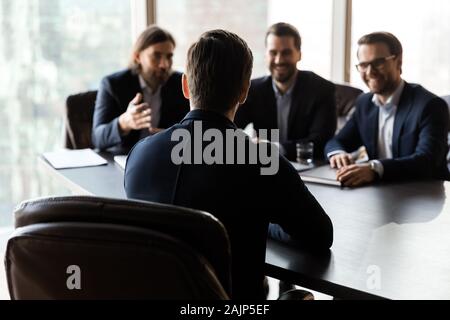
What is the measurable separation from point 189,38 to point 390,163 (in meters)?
2.47

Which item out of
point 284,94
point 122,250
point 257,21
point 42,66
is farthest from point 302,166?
point 257,21

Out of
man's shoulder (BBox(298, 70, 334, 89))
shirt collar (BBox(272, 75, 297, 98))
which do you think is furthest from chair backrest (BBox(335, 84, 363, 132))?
shirt collar (BBox(272, 75, 297, 98))

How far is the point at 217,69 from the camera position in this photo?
1.63 meters

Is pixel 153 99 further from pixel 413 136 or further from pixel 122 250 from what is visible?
pixel 122 250

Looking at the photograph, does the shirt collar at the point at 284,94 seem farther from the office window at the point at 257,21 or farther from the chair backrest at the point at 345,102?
the office window at the point at 257,21

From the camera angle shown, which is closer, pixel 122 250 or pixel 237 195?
pixel 122 250

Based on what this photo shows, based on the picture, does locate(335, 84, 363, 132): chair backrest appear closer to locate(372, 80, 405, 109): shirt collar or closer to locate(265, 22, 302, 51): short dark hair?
locate(265, 22, 302, 51): short dark hair

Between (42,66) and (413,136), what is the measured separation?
2.47 metres

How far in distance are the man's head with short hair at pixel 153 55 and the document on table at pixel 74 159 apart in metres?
0.57

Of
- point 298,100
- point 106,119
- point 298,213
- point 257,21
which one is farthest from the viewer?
point 257,21

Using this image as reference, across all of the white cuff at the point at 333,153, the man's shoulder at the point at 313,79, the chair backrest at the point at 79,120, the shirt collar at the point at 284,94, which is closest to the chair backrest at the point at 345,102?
the man's shoulder at the point at 313,79

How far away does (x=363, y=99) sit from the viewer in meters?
3.11

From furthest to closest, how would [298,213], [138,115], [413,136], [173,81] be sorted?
[173,81], [138,115], [413,136], [298,213]

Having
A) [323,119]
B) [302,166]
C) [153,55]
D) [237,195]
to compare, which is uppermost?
[153,55]
